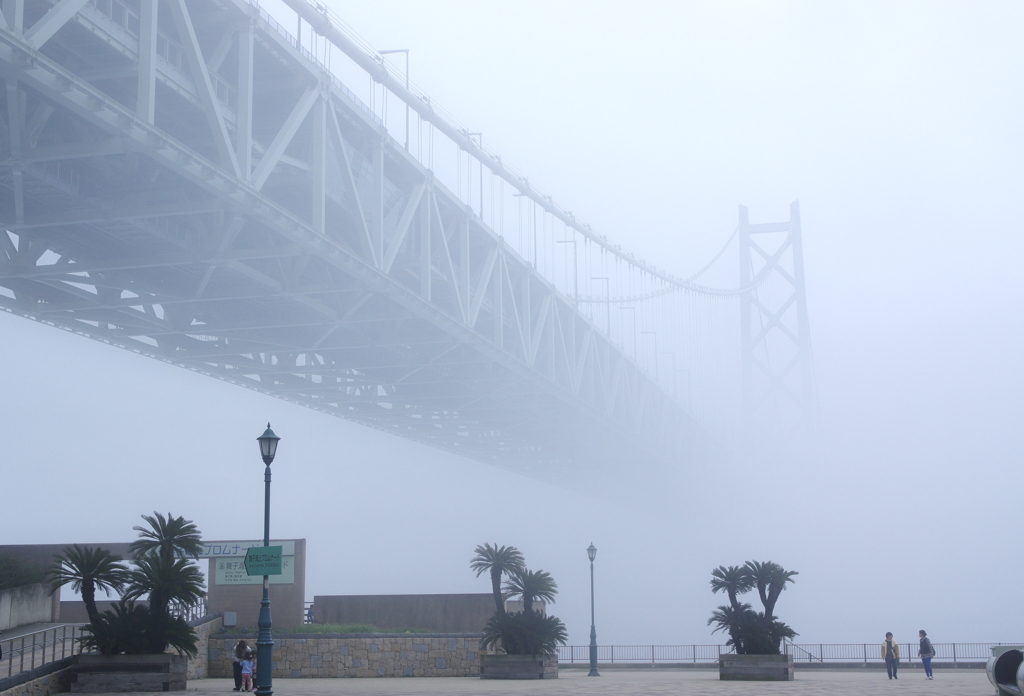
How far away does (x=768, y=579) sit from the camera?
25.0m

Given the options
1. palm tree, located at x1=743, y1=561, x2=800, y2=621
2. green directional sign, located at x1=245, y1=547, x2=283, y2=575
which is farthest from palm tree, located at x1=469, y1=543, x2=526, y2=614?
green directional sign, located at x1=245, y1=547, x2=283, y2=575

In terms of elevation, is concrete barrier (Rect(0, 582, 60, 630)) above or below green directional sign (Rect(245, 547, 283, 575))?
below

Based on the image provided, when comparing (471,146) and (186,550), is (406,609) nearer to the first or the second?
(186,550)

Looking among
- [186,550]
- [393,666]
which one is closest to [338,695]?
[186,550]

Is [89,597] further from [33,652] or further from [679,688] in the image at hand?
[679,688]

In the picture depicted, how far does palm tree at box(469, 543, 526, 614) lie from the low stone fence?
137 centimetres

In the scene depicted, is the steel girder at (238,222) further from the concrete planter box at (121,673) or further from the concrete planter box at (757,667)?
the concrete planter box at (757,667)

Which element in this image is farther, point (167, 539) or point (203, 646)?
point (203, 646)

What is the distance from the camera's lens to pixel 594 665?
95.9 ft

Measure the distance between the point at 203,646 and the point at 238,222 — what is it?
10435mm

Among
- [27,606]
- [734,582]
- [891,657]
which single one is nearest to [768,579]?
[734,582]

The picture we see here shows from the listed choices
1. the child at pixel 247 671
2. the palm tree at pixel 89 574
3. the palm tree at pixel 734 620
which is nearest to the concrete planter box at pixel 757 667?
the palm tree at pixel 734 620

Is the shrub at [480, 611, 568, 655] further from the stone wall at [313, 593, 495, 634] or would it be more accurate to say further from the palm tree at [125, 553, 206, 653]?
the palm tree at [125, 553, 206, 653]

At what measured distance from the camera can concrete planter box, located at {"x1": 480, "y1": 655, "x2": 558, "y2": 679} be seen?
25812 millimetres
